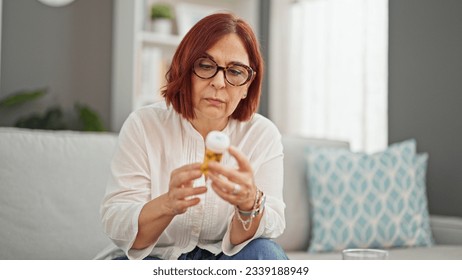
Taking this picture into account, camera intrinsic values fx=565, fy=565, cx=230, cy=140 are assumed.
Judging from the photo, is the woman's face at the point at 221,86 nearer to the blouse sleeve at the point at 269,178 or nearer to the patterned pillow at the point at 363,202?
the blouse sleeve at the point at 269,178

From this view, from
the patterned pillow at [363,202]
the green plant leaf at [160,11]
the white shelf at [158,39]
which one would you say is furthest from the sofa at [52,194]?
the green plant leaf at [160,11]

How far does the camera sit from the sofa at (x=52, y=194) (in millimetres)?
1344

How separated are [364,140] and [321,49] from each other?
1.68ft

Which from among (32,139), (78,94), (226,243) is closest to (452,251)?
(226,243)

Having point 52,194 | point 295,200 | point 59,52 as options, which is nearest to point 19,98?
point 59,52

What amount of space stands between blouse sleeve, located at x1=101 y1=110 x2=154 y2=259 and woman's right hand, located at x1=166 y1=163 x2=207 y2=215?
0.53 feet

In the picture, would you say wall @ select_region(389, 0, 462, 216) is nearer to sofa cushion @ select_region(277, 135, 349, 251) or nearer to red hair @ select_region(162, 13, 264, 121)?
sofa cushion @ select_region(277, 135, 349, 251)

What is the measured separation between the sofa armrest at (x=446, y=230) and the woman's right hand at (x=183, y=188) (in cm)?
124

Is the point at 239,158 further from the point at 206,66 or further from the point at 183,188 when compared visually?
the point at 206,66

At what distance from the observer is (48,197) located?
1.38m

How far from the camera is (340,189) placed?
1743 mm

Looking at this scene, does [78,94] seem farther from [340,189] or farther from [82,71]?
[340,189]

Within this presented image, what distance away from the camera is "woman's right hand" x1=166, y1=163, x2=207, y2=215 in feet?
2.44

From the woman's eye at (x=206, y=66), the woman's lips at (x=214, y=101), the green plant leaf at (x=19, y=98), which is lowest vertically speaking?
the woman's lips at (x=214, y=101)
